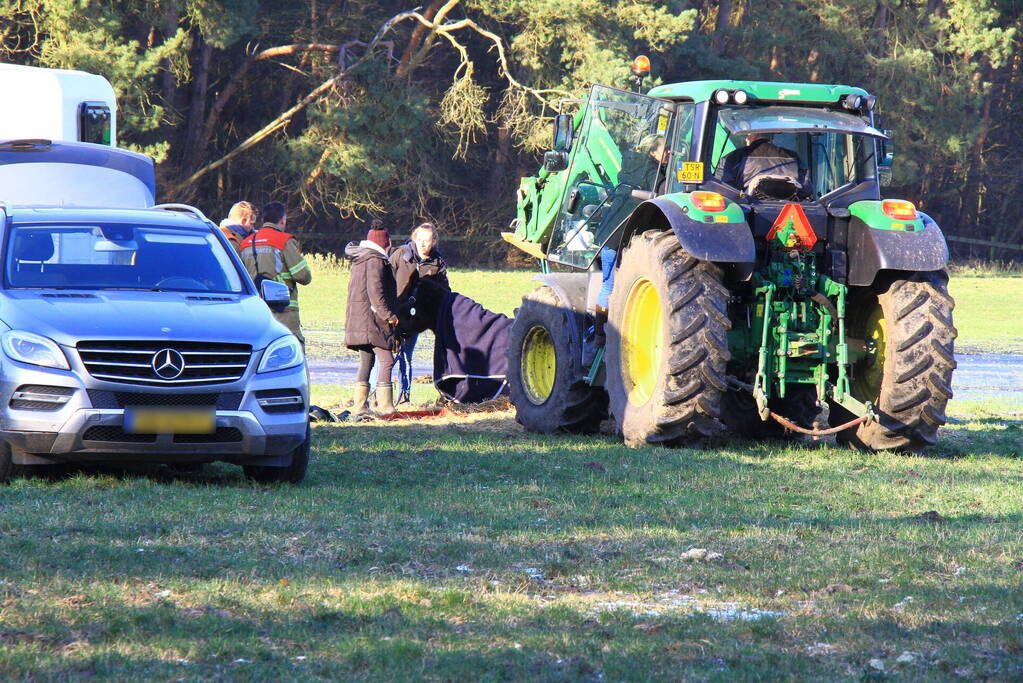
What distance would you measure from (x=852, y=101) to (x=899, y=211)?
47.4 inches

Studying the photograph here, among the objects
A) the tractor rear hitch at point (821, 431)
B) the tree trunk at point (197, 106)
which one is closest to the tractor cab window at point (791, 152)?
the tractor rear hitch at point (821, 431)

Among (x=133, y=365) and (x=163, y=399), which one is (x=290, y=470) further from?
(x=133, y=365)

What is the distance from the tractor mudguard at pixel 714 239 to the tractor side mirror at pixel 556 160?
2128 mm

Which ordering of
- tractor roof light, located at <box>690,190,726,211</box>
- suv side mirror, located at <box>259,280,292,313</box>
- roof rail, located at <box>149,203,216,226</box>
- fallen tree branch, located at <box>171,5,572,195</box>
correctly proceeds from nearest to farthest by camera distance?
suv side mirror, located at <box>259,280,292,313</box>, roof rail, located at <box>149,203,216,226</box>, tractor roof light, located at <box>690,190,726,211</box>, fallen tree branch, located at <box>171,5,572,195</box>

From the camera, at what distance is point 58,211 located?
10.0 m

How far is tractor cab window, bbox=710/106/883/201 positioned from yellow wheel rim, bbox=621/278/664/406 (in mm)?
1085

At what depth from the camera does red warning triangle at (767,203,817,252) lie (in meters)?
10.7

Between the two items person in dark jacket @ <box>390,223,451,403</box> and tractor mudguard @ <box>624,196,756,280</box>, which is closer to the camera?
tractor mudguard @ <box>624,196,756,280</box>

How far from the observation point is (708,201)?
35.2ft

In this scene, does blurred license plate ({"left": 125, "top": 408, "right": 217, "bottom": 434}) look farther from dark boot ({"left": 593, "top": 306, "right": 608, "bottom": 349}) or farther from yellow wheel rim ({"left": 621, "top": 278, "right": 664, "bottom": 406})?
dark boot ({"left": 593, "top": 306, "right": 608, "bottom": 349})

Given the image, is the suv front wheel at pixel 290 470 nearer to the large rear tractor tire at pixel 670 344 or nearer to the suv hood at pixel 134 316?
the suv hood at pixel 134 316

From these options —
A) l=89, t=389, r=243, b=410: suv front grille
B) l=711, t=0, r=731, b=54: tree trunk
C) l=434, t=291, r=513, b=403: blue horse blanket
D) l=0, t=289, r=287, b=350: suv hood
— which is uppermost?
l=711, t=0, r=731, b=54: tree trunk

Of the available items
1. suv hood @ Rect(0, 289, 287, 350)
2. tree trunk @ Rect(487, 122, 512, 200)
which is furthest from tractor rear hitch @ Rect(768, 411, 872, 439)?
tree trunk @ Rect(487, 122, 512, 200)

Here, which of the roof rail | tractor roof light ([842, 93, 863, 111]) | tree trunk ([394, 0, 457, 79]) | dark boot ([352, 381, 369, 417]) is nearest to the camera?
the roof rail
